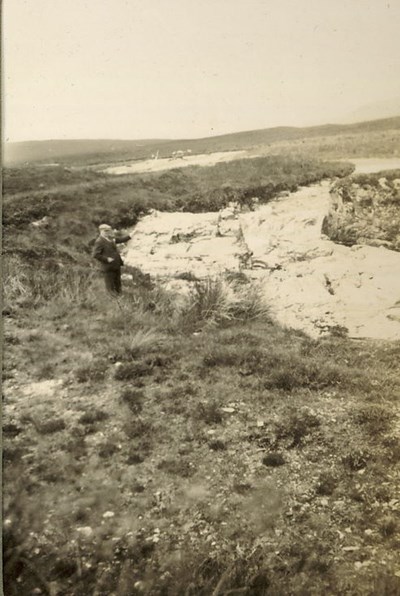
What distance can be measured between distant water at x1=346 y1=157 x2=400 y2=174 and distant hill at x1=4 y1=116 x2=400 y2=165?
0.24 metres

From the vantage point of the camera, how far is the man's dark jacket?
4.67m

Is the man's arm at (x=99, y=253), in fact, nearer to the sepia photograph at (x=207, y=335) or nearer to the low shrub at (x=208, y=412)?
the sepia photograph at (x=207, y=335)

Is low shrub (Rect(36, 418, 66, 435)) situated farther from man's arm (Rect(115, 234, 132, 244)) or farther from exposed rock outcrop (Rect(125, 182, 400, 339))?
man's arm (Rect(115, 234, 132, 244))

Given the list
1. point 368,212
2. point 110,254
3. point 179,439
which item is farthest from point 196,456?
point 368,212

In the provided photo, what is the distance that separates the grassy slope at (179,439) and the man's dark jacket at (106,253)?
0.23 metres

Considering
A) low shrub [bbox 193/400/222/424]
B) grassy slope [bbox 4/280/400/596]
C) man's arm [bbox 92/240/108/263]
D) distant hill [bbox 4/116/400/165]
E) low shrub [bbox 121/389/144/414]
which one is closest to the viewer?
grassy slope [bbox 4/280/400/596]

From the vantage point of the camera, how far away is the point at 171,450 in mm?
3766

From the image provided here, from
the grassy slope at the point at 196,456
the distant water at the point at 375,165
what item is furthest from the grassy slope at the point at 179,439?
the distant water at the point at 375,165

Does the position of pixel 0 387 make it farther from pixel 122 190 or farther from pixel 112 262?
pixel 122 190

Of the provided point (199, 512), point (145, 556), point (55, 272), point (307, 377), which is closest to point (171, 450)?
point (199, 512)

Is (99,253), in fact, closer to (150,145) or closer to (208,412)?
(150,145)

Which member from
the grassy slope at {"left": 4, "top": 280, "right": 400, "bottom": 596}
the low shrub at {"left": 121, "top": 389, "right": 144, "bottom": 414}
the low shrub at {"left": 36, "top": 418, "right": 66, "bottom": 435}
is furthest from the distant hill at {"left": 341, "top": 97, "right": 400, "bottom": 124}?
the low shrub at {"left": 36, "top": 418, "right": 66, "bottom": 435}

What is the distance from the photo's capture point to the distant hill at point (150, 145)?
4.20 meters

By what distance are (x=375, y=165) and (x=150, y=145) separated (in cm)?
210
